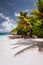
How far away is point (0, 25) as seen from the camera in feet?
70.4

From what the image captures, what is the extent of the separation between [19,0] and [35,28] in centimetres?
623

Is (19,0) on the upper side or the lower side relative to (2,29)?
upper

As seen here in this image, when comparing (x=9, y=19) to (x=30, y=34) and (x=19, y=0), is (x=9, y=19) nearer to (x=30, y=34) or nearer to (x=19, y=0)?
(x=19, y=0)

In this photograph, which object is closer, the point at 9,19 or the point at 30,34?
the point at 30,34

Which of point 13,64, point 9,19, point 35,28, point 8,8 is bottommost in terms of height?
point 13,64

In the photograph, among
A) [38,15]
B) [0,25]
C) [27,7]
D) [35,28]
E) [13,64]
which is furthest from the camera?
[0,25]

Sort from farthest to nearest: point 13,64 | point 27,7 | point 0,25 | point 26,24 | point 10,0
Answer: point 0,25
point 10,0
point 27,7
point 26,24
point 13,64

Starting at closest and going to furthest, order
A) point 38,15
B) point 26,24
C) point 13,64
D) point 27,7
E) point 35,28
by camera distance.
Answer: point 13,64
point 38,15
point 26,24
point 35,28
point 27,7

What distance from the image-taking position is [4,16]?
68.1 feet

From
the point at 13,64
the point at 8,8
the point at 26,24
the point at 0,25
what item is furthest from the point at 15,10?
the point at 13,64

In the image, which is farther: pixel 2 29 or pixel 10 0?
pixel 2 29

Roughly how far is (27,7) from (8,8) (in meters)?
3.04

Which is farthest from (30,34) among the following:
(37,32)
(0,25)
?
(0,25)

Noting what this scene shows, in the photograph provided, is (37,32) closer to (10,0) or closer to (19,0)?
(19,0)
